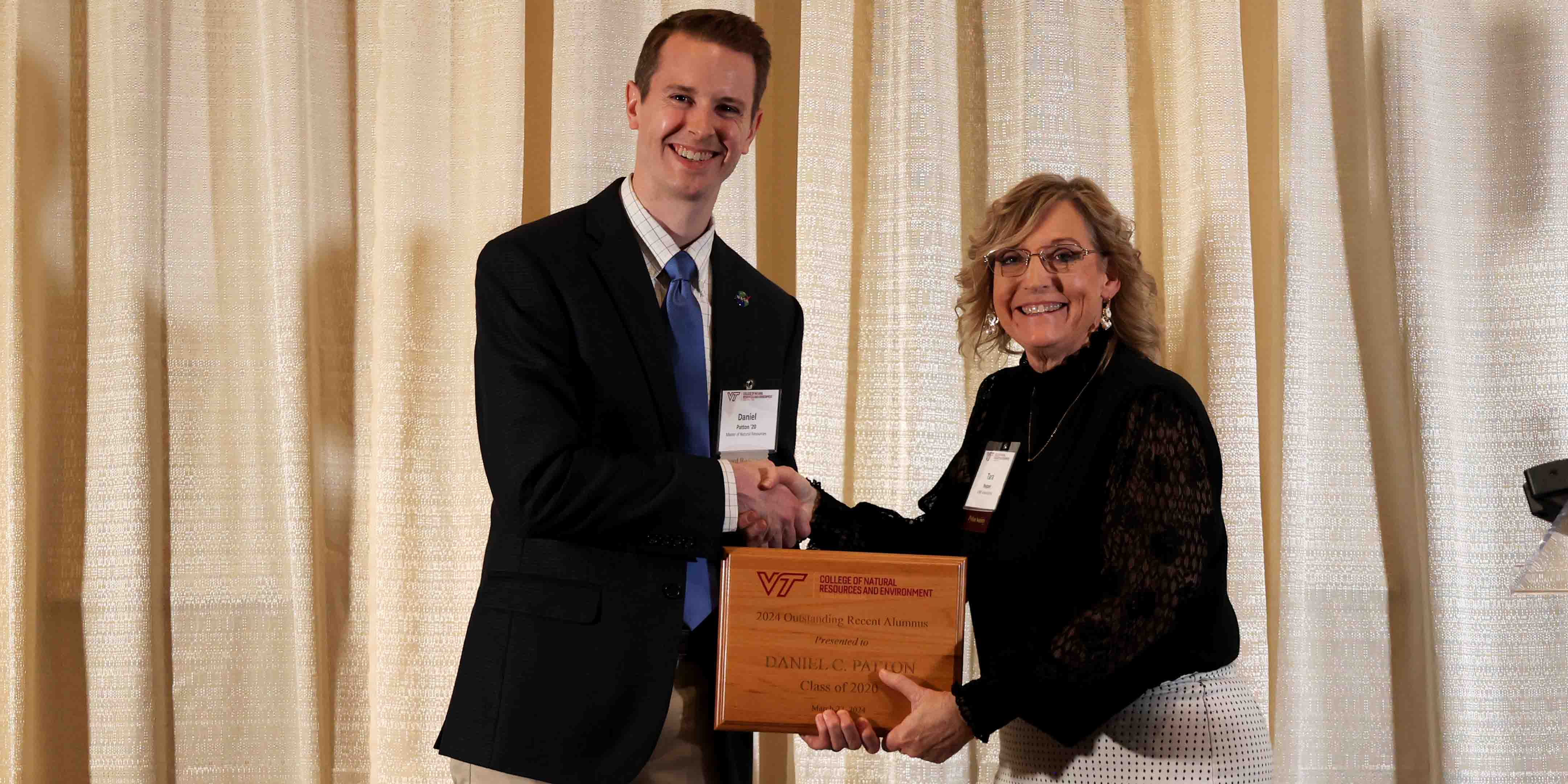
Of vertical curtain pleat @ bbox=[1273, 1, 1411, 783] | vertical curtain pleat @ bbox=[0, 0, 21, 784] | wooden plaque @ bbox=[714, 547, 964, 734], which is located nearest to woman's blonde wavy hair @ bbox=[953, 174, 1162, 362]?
wooden plaque @ bbox=[714, 547, 964, 734]

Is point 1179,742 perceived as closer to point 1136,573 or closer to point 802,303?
point 1136,573

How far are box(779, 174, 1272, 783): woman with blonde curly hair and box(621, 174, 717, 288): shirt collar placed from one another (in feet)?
1.38

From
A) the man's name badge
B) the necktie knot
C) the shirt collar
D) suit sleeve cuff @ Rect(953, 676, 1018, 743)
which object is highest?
the shirt collar

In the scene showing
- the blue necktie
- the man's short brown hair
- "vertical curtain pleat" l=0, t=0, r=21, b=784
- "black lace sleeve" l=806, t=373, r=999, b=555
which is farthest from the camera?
"vertical curtain pleat" l=0, t=0, r=21, b=784

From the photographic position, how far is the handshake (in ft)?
6.29

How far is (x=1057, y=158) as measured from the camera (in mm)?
2984

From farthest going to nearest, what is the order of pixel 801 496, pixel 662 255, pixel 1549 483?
1. pixel 801 496
2. pixel 662 255
3. pixel 1549 483

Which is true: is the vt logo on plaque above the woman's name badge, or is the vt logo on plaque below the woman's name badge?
below

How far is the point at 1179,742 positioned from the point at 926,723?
0.39 meters

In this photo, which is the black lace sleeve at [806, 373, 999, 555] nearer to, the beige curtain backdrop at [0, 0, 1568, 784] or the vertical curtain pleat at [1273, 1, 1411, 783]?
the beige curtain backdrop at [0, 0, 1568, 784]

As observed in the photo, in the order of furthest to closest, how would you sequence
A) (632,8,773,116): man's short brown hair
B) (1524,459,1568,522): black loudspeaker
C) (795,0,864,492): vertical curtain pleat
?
(795,0,864,492): vertical curtain pleat
(632,8,773,116): man's short brown hair
(1524,459,1568,522): black loudspeaker

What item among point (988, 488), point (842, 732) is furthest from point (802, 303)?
point (842, 732)

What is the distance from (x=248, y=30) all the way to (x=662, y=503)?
188 centimetres

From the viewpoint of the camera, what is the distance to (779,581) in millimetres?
1809
